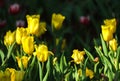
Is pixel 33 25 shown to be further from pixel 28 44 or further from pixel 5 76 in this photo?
pixel 5 76

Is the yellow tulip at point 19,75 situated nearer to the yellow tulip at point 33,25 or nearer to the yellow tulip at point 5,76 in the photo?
the yellow tulip at point 5,76

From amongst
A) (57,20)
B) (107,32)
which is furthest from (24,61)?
(57,20)

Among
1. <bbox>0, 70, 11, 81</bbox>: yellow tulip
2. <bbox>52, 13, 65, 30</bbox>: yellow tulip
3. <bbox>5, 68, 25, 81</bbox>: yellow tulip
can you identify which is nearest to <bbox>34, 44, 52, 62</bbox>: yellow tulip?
<bbox>5, 68, 25, 81</bbox>: yellow tulip

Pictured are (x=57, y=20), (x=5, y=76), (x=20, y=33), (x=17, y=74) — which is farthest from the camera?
(x=57, y=20)

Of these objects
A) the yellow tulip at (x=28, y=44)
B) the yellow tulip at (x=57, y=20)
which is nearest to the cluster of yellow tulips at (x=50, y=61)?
the yellow tulip at (x=28, y=44)

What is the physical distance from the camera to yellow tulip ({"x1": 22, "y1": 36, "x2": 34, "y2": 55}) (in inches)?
102

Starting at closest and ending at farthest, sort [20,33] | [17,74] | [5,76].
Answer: [5,76] → [17,74] → [20,33]

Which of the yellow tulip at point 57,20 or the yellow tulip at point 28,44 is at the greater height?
the yellow tulip at point 57,20

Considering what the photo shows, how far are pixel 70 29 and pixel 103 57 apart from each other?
1.79 meters

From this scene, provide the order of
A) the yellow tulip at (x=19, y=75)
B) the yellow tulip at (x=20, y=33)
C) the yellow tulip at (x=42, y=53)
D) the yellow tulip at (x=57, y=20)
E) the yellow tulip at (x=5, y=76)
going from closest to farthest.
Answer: the yellow tulip at (x=5, y=76) < the yellow tulip at (x=19, y=75) < the yellow tulip at (x=42, y=53) < the yellow tulip at (x=20, y=33) < the yellow tulip at (x=57, y=20)

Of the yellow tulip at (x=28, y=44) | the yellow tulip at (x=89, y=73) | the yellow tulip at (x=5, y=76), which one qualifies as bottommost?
the yellow tulip at (x=89, y=73)

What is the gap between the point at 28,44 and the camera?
260cm

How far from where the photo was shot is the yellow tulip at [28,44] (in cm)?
260

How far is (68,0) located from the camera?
4.70m
